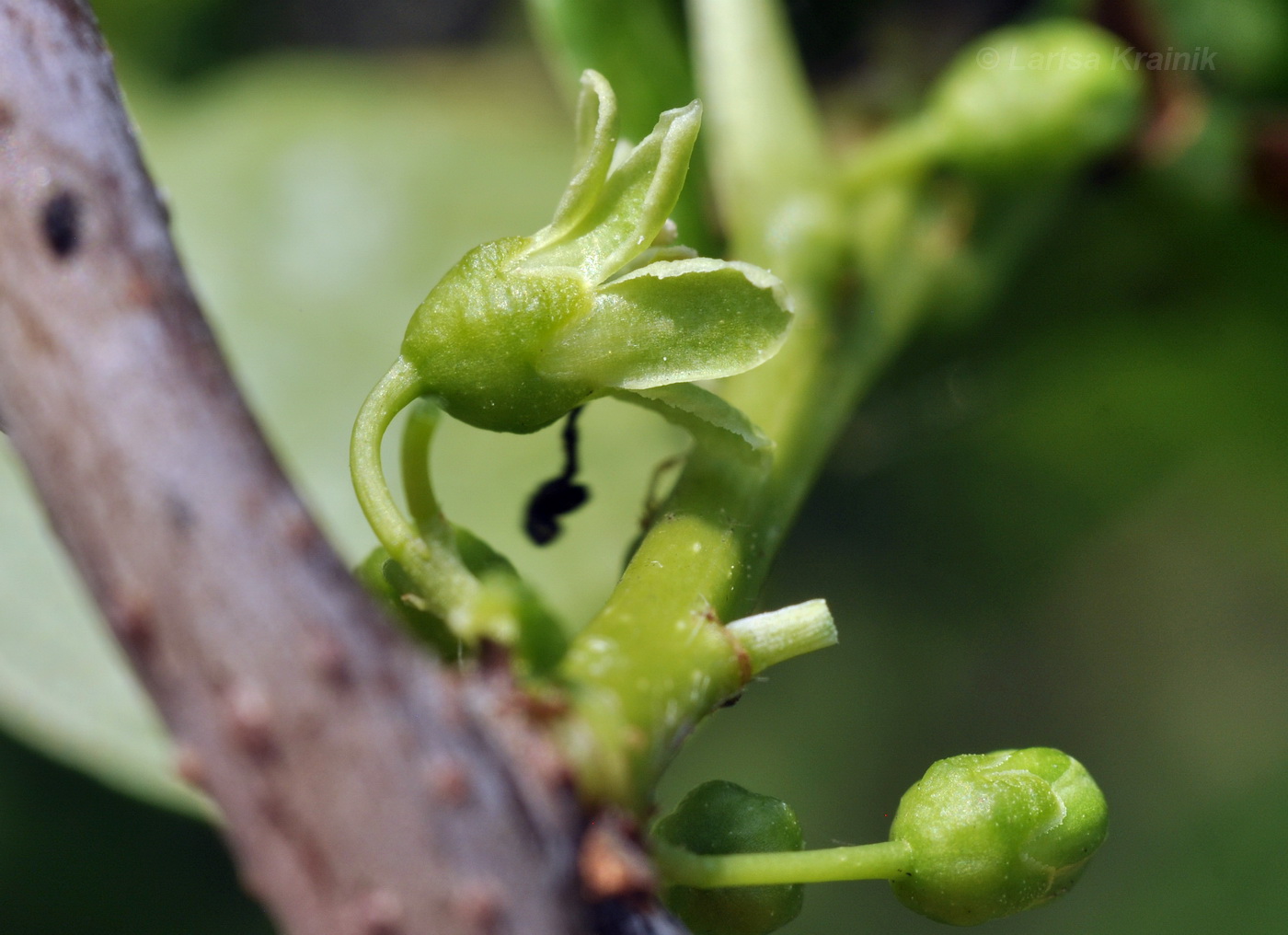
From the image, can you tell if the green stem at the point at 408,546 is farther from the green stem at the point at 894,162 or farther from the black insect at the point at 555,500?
the green stem at the point at 894,162

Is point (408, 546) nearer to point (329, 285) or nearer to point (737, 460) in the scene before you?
point (737, 460)

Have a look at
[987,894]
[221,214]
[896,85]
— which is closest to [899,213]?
[896,85]

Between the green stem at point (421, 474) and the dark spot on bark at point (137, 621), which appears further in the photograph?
the green stem at point (421, 474)

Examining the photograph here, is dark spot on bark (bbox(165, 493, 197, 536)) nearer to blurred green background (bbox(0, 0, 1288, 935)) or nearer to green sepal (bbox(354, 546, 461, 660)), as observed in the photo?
green sepal (bbox(354, 546, 461, 660))

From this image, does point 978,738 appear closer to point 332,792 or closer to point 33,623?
point 33,623

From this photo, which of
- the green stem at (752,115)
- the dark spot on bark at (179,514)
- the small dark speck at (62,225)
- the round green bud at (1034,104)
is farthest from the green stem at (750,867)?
the round green bud at (1034,104)

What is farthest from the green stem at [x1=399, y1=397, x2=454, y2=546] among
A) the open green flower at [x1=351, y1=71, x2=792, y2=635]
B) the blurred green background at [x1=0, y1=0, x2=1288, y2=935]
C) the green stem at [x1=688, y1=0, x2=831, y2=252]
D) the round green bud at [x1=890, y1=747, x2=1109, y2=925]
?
the blurred green background at [x1=0, y1=0, x2=1288, y2=935]

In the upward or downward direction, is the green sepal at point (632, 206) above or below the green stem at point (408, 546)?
above
